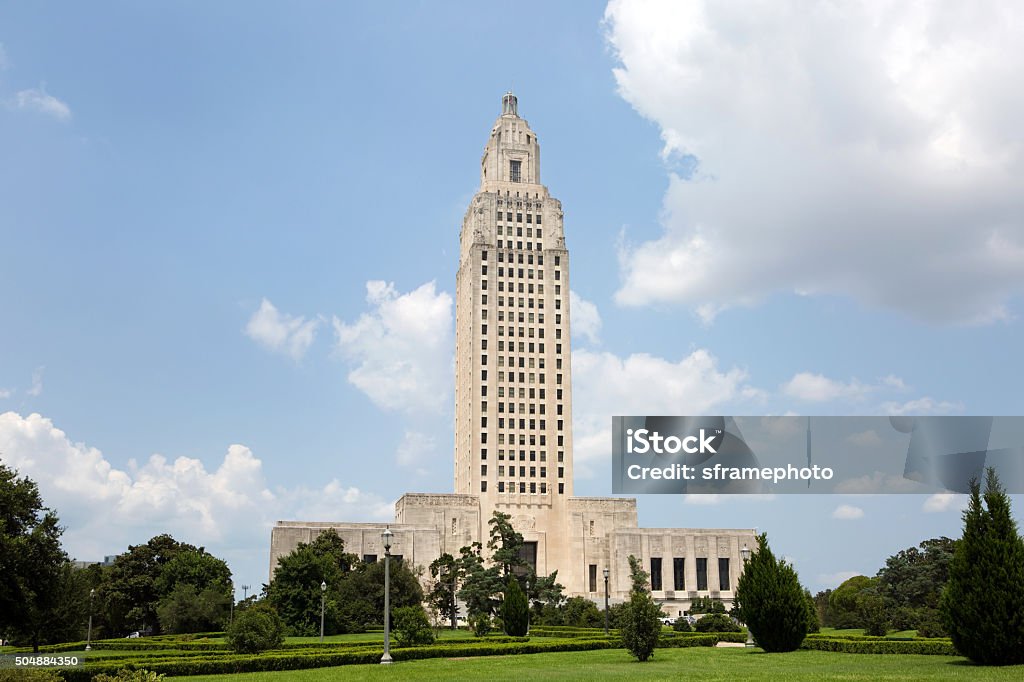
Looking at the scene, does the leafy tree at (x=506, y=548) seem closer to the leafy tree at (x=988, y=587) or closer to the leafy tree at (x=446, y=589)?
the leafy tree at (x=446, y=589)

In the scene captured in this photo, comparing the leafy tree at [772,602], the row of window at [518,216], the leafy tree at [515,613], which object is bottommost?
the leafy tree at [515,613]

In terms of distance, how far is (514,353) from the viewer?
354 feet

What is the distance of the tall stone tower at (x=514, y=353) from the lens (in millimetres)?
104250

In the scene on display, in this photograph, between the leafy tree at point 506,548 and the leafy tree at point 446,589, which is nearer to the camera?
the leafy tree at point 506,548

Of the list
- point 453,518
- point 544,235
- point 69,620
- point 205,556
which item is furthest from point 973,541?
point 544,235

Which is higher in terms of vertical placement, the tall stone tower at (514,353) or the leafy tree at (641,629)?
the tall stone tower at (514,353)

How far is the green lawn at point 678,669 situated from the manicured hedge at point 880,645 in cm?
78

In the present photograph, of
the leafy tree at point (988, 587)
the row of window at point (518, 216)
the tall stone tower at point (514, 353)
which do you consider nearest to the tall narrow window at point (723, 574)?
the tall stone tower at point (514, 353)

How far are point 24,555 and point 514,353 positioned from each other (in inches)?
2863

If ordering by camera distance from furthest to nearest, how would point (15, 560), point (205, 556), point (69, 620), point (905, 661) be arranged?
point (205, 556) → point (69, 620) → point (15, 560) → point (905, 661)

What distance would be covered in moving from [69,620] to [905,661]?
44.0m

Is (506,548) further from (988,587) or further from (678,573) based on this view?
(988,587)

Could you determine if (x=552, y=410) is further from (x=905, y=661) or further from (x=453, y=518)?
(x=905, y=661)

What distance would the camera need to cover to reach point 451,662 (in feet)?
109
